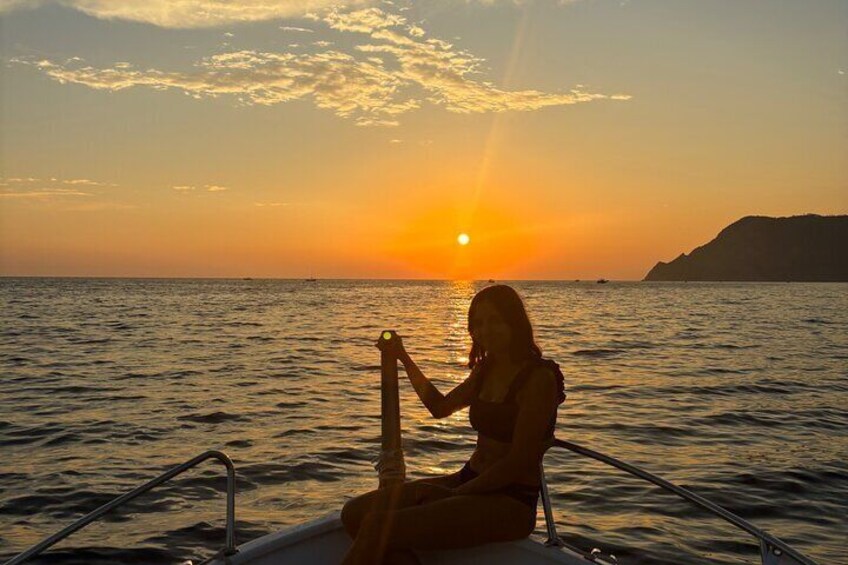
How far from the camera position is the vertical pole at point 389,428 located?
4.64 m

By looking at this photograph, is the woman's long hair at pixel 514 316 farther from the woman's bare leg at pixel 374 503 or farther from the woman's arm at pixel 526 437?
the woman's bare leg at pixel 374 503

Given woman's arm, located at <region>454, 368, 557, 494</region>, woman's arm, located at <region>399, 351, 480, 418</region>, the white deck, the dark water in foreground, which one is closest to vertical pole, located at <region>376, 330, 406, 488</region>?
woman's arm, located at <region>399, 351, 480, 418</region>

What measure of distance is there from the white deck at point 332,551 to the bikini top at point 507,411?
69cm

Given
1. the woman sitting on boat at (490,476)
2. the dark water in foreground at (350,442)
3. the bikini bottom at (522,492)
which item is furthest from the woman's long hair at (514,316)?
the dark water in foreground at (350,442)

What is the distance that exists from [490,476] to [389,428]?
688 mm

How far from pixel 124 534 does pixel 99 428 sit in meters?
7.28

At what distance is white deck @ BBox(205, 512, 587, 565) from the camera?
15.1 ft

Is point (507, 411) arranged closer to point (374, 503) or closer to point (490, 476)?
point (490, 476)

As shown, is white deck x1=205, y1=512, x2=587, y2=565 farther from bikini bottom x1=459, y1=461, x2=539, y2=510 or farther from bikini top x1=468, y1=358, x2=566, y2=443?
bikini top x1=468, y1=358, x2=566, y2=443

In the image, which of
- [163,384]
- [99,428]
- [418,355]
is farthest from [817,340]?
[99,428]

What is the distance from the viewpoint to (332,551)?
484 cm

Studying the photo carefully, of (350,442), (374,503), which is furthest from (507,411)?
(350,442)

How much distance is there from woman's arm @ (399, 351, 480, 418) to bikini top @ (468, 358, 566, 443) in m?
0.37

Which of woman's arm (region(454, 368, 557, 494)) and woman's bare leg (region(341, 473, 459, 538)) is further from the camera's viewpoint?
woman's bare leg (region(341, 473, 459, 538))
